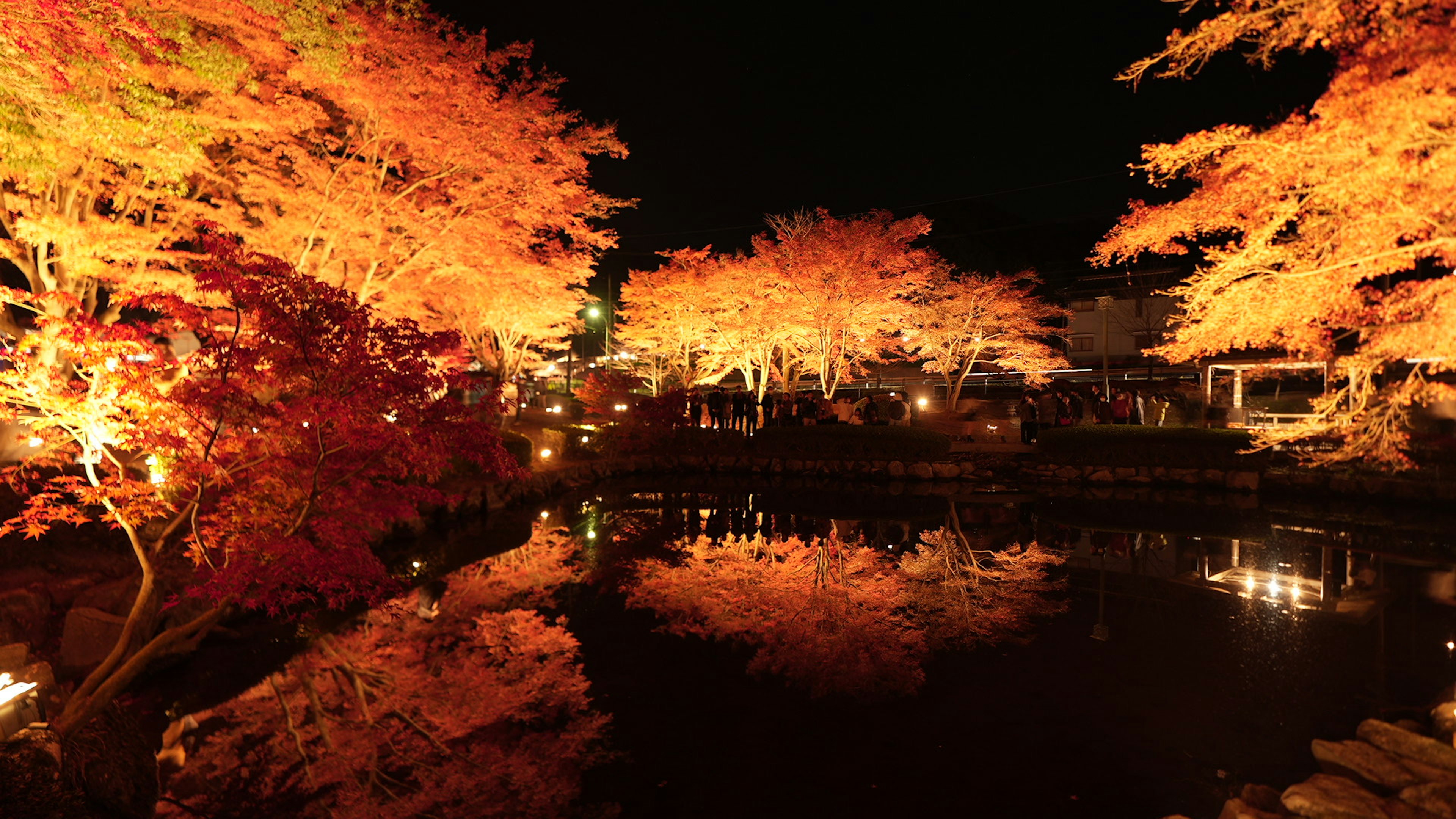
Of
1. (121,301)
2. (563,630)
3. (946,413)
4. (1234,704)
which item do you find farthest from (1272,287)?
(946,413)

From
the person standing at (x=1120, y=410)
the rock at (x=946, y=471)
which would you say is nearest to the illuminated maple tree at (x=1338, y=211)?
the rock at (x=946, y=471)

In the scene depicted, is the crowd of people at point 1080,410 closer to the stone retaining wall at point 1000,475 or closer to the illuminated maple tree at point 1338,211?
the stone retaining wall at point 1000,475

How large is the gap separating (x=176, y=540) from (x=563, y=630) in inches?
182

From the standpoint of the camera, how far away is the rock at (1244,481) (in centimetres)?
1528

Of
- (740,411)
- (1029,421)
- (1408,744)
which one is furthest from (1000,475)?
(1408,744)

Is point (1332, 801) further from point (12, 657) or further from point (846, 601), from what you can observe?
point (12, 657)

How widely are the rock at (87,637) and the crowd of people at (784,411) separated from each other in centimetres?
1415

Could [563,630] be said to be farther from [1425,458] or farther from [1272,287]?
[1425,458]

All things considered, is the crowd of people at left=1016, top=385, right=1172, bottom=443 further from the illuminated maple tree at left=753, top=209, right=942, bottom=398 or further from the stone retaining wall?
the illuminated maple tree at left=753, top=209, right=942, bottom=398

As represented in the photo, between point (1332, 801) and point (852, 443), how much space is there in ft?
47.5

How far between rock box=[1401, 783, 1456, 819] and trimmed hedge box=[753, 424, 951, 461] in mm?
13854

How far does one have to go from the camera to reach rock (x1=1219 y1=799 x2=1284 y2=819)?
378 centimetres

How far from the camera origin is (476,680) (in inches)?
249

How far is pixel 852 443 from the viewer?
1825 centimetres
